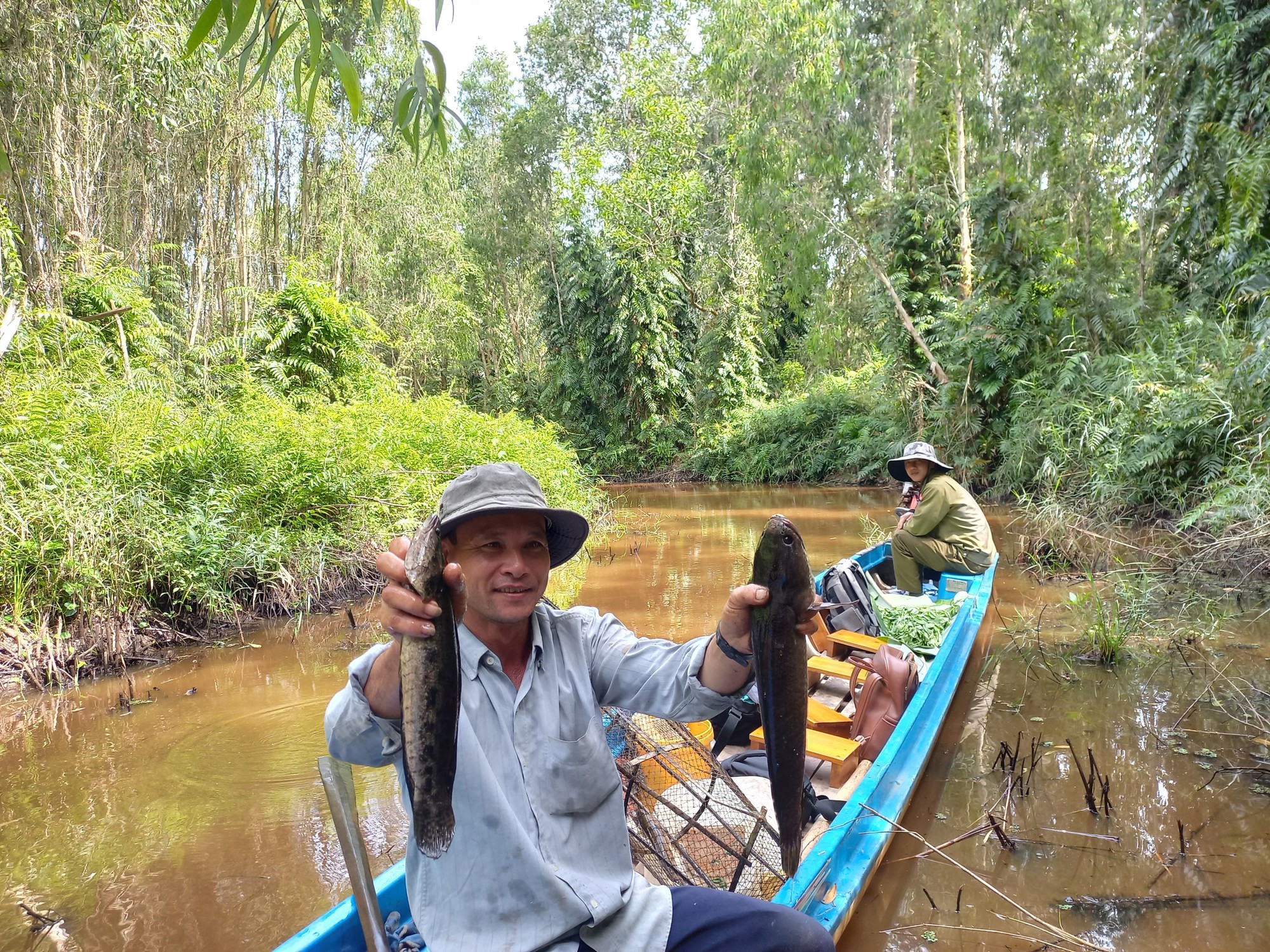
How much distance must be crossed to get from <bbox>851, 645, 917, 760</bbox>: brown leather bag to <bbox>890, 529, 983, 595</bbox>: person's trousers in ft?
9.50

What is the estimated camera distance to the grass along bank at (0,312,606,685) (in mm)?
6469

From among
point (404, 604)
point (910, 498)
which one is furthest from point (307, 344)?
point (404, 604)

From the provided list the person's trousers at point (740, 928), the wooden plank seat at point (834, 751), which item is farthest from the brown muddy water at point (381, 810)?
the person's trousers at point (740, 928)

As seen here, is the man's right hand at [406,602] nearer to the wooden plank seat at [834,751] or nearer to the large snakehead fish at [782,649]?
the large snakehead fish at [782,649]

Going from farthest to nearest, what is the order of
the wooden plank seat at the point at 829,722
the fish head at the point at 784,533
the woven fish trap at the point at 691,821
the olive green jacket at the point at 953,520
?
the olive green jacket at the point at 953,520
the wooden plank seat at the point at 829,722
the woven fish trap at the point at 691,821
the fish head at the point at 784,533

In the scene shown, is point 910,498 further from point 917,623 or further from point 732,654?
point 732,654

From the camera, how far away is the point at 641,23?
2773 centimetres

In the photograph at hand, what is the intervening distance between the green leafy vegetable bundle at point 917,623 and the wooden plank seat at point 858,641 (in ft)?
0.65

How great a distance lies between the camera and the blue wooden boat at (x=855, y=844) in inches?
97.9

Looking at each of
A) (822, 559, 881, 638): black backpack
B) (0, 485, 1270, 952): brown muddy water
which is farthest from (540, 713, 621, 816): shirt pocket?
(822, 559, 881, 638): black backpack

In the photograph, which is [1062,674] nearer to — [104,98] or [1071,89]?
[1071,89]

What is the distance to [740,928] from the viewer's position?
198 cm

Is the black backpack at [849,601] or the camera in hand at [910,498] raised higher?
the camera in hand at [910,498]

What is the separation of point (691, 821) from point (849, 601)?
12.4 feet
